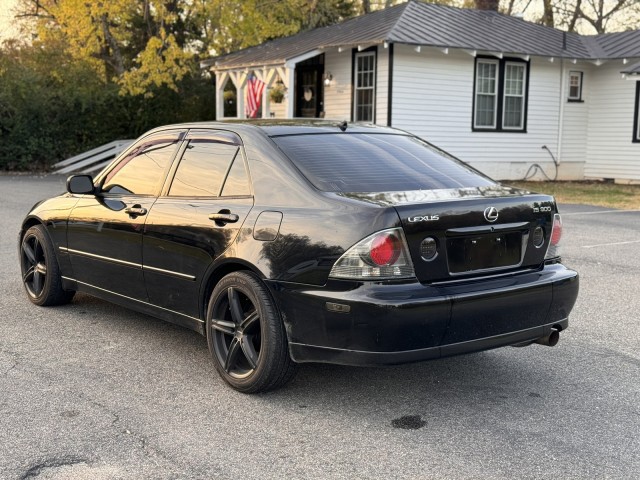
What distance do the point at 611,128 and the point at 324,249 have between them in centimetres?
2014

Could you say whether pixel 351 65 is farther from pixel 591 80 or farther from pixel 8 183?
pixel 8 183

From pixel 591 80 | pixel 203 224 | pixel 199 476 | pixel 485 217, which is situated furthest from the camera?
pixel 591 80

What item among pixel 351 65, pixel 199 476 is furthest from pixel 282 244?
pixel 351 65

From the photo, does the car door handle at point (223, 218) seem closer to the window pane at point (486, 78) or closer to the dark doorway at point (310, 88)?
the window pane at point (486, 78)

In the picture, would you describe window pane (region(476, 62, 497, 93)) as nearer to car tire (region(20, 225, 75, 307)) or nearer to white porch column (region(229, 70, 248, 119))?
white porch column (region(229, 70, 248, 119))

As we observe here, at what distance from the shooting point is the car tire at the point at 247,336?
13.3 ft

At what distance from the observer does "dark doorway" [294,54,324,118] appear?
21.6 m

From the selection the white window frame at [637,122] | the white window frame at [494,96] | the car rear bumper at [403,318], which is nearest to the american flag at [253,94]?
the white window frame at [494,96]

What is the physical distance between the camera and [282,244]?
4020 millimetres

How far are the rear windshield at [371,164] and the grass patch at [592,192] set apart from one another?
39.4 ft

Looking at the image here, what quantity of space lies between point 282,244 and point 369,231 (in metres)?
0.54

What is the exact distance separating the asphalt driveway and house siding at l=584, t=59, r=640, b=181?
680 inches

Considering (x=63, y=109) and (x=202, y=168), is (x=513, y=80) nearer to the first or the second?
(x=63, y=109)

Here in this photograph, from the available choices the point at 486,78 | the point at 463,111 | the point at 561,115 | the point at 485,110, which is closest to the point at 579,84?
the point at 561,115
